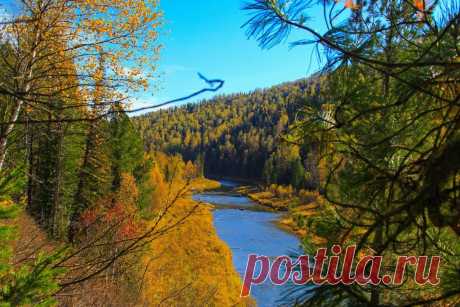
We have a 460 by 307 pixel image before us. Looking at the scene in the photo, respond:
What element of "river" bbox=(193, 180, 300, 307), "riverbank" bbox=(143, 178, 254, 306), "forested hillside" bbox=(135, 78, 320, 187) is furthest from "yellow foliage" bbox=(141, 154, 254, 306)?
"forested hillside" bbox=(135, 78, 320, 187)

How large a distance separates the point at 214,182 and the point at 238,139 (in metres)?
113

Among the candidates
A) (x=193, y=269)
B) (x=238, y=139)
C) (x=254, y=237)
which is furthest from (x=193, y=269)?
(x=238, y=139)

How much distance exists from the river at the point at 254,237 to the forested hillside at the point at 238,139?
13158 mm

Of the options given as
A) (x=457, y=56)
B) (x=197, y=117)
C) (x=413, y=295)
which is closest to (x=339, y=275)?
(x=413, y=295)

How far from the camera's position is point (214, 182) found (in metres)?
15.9

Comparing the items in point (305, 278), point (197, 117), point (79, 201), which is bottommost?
point (79, 201)

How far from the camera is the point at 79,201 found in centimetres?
2112

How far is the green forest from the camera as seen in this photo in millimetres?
1327

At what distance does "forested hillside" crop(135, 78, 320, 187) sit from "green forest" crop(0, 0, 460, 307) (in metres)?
40.4

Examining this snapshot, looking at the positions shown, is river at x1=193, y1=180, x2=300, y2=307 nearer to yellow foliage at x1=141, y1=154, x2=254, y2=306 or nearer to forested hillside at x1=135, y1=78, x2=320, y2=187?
yellow foliage at x1=141, y1=154, x2=254, y2=306

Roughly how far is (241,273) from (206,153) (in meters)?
112

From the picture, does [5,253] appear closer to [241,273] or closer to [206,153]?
[241,273]

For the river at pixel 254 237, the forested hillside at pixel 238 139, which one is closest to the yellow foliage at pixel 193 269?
the river at pixel 254 237

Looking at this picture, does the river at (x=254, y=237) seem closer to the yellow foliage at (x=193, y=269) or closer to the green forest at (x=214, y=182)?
the green forest at (x=214, y=182)
